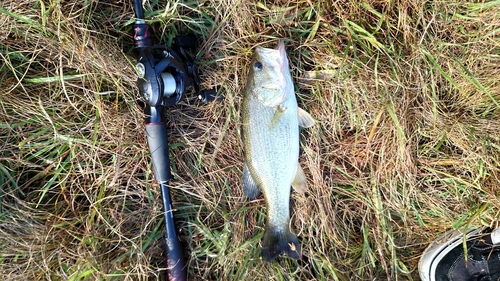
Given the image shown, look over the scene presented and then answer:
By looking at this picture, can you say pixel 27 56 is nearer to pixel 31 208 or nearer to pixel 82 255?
pixel 31 208

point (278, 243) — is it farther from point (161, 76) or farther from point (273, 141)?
point (161, 76)

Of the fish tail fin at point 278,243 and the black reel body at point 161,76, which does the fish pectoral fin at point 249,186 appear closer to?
the fish tail fin at point 278,243

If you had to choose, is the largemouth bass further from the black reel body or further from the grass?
the black reel body

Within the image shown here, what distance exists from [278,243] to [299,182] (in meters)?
0.39

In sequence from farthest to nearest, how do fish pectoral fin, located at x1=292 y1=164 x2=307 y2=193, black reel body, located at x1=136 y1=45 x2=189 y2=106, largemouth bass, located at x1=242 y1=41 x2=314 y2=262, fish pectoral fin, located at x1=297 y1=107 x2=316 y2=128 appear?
1. fish pectoral fin, located at x1=292 y1=164 x2=307 y2=193
2. fish pectoral fin, located at x1=297 y1=107 x2=316 y2=128
3. largemouth bass, located at x1=242 y1=41 x2=314 y2=262
4. black reel body, located at x1=136 y1=45 x2=189 y2=106

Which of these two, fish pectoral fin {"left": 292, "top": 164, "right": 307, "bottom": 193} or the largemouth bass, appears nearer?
the largemouth bass

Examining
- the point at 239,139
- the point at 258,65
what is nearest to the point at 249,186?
the point at 239,139

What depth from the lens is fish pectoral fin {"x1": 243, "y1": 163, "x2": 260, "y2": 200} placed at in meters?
2.06

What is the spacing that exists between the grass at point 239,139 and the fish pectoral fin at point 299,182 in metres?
0.11

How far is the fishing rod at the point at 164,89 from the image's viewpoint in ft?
5.58

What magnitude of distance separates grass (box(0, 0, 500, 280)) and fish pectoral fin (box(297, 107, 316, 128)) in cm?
14

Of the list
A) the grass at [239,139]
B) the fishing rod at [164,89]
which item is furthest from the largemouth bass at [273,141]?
the fishing rod at [164,89]

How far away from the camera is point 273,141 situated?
1.93 m

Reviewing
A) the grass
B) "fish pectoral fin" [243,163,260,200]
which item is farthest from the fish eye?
"fish pectoral fin" [243,163,260,200]
